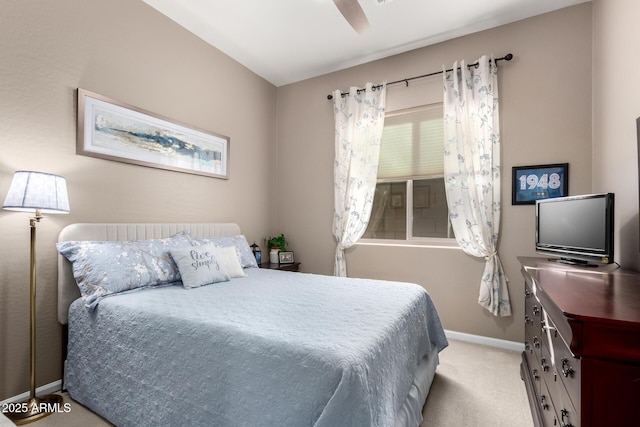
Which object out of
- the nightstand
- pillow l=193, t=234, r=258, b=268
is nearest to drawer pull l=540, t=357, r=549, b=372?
pillow l=193, t=234, r=258, b=268

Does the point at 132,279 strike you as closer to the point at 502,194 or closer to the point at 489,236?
the point at 489,236

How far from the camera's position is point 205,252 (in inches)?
96.2

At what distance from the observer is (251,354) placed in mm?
1233

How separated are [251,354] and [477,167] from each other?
276 centimetres

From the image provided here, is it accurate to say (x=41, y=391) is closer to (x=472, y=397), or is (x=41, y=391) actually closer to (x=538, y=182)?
(x=472, y=397)

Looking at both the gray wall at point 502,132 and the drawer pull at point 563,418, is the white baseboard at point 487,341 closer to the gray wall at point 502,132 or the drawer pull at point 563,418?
the gray wall at point 502,132

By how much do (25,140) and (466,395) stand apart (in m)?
3.48

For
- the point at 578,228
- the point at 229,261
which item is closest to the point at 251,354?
the point at 229,261

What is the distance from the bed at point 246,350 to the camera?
3.68ft

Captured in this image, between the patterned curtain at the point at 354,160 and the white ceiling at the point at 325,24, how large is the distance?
1.60 ft

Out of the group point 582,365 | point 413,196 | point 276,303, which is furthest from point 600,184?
point 276,303

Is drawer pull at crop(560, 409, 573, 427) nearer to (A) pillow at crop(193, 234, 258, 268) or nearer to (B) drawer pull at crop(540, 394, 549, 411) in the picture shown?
(B) drawer pull at crop(540, 394, 549, 411)

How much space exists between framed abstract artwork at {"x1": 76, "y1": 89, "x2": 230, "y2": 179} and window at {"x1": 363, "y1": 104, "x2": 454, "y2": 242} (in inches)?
75.9

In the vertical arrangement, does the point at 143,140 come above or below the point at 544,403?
above
